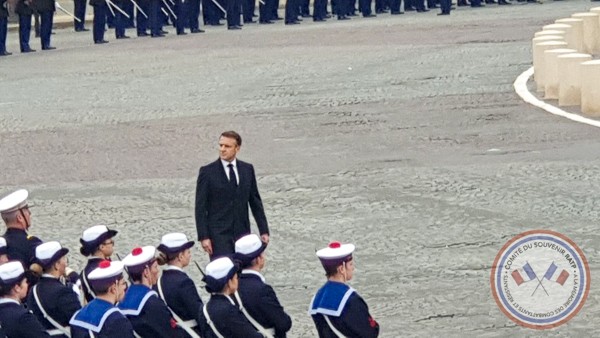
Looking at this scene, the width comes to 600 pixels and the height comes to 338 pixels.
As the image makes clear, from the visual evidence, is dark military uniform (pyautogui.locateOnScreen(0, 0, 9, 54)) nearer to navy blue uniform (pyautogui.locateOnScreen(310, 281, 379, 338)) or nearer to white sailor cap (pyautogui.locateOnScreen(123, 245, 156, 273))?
white sailor cap (pyautogui.locateOnScreen(123, 245, 156, 273))

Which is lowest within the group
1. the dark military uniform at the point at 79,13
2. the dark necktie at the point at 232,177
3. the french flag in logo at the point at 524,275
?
the dark military uniform at the point at 79,13

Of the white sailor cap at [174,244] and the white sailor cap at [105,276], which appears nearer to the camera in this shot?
the white sailor cap at [105,276]

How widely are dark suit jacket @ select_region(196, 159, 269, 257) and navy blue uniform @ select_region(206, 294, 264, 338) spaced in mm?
3003

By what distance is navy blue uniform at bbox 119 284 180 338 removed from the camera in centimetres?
905

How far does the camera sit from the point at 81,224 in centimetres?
1452

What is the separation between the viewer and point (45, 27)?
32.8 meters

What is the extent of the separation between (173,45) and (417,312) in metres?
21.7

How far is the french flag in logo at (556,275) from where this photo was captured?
11586 mm

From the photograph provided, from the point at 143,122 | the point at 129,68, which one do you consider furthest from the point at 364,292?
the point at 129,68

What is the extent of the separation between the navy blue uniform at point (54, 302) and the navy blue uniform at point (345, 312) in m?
1.49

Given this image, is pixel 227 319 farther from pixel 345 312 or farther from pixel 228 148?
pixel 228 148

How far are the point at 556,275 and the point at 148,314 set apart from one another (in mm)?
3724

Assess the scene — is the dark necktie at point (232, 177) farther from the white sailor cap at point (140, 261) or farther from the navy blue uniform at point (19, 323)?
the navy blue uniform at point (19, 323)

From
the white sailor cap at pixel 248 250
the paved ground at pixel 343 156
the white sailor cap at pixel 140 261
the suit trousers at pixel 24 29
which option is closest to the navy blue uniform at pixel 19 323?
the white sailor cap at pixel 140 261
